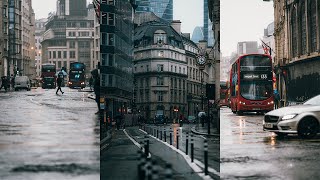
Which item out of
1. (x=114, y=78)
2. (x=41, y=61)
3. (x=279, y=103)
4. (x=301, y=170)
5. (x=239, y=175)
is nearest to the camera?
(x=114, y=78)

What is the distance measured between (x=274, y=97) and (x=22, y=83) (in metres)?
6.17

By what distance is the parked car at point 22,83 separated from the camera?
12027mm

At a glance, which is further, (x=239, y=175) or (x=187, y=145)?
(x=239, y=175)

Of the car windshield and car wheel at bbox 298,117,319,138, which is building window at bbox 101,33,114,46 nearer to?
car wheel at bbox 298,117,319,138

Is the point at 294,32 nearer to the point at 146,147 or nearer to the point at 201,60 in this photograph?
the point at 201,60

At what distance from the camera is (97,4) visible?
6.68 metres

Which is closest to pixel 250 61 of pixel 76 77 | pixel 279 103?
pixel 279 103

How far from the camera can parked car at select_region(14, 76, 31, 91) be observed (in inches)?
473

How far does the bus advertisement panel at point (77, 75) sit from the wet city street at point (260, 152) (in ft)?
10.0

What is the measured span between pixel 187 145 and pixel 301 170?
3290mm

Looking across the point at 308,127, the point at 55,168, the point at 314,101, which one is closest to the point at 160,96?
the point at 308,127

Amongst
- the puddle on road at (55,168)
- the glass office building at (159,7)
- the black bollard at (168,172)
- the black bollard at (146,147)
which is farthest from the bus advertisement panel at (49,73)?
the black bollard at (168,172)

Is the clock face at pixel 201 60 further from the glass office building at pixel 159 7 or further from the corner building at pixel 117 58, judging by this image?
the corner building at pixel 117 58

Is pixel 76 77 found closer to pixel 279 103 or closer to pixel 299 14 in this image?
pixel 279 103
